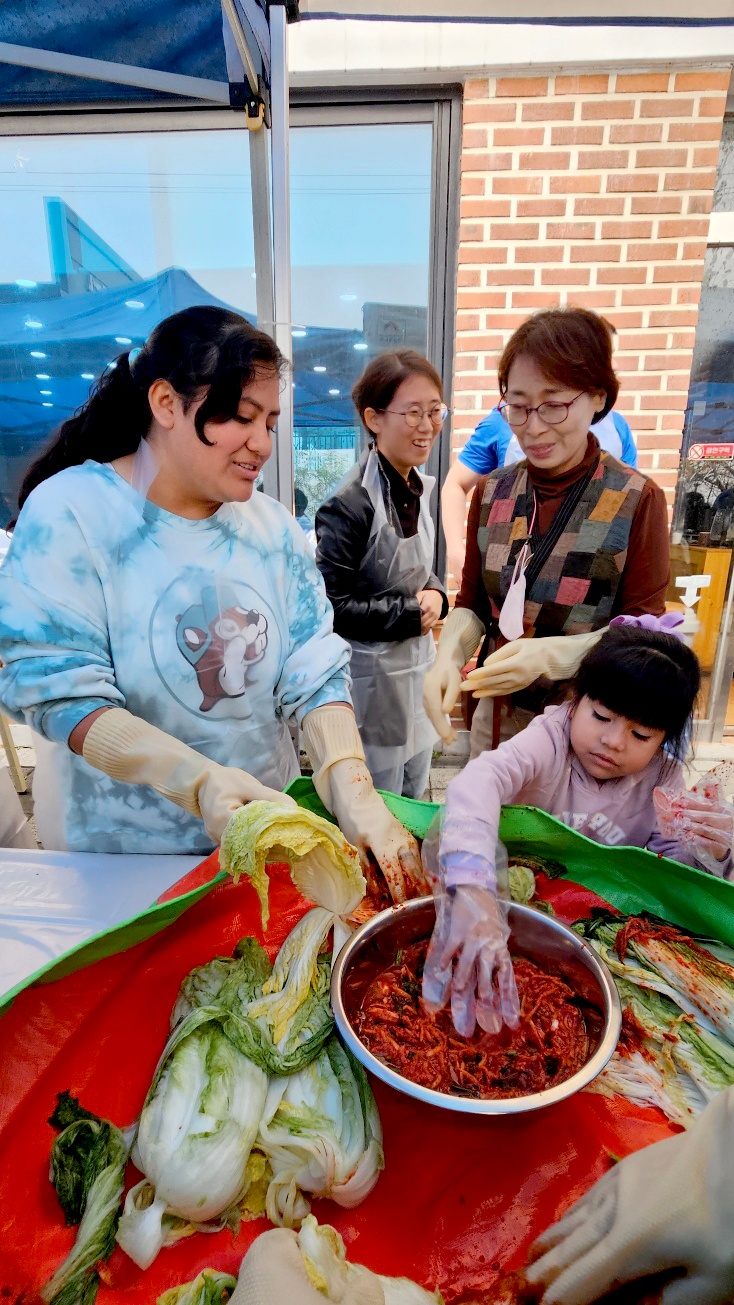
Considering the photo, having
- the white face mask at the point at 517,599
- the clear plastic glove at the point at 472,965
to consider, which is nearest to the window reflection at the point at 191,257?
the white face mask at the point at 517,599

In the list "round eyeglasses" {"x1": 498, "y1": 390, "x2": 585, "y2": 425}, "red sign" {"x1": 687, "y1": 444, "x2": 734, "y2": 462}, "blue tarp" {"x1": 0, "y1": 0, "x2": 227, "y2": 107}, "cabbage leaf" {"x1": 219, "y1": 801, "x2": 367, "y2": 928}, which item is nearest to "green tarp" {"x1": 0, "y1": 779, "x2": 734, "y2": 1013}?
"cabbage leaf" {"x1": 219, "y1": 801, "x2": 367, "y2": 928}

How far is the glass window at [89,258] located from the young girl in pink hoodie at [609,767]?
172 centimetres

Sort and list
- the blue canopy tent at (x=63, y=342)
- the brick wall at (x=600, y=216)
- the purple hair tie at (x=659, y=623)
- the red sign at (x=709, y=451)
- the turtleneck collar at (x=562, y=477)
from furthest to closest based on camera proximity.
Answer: the red sign at (x=709, y=451) < the brick wall at (x=600, y=216) < the blue canopy tent at (x=63, y=342) < the turtleneck collar at (x=562, y=477) < the purple hair tie at (x=659, y=623)

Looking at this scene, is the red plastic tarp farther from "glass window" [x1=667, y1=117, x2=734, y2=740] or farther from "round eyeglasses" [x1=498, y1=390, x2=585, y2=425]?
"glass window" [x1=667, y1=117, x2=734, y2=740]

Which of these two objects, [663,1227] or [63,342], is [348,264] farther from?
[663,1227]

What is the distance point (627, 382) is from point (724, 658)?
199 cm

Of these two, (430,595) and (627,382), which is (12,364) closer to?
(430,595)

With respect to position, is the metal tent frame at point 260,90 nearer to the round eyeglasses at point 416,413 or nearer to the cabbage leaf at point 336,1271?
the round eyeglasses at point 416,413

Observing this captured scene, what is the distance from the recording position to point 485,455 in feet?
12.0

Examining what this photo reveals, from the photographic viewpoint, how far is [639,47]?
353 cm

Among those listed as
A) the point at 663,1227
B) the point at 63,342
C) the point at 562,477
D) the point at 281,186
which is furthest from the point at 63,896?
the point at 281,186

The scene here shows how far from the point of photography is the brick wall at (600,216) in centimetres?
369

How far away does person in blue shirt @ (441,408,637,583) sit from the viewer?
3342mm

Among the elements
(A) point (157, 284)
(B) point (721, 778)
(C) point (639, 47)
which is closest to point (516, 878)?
(B) point (721, 778)
